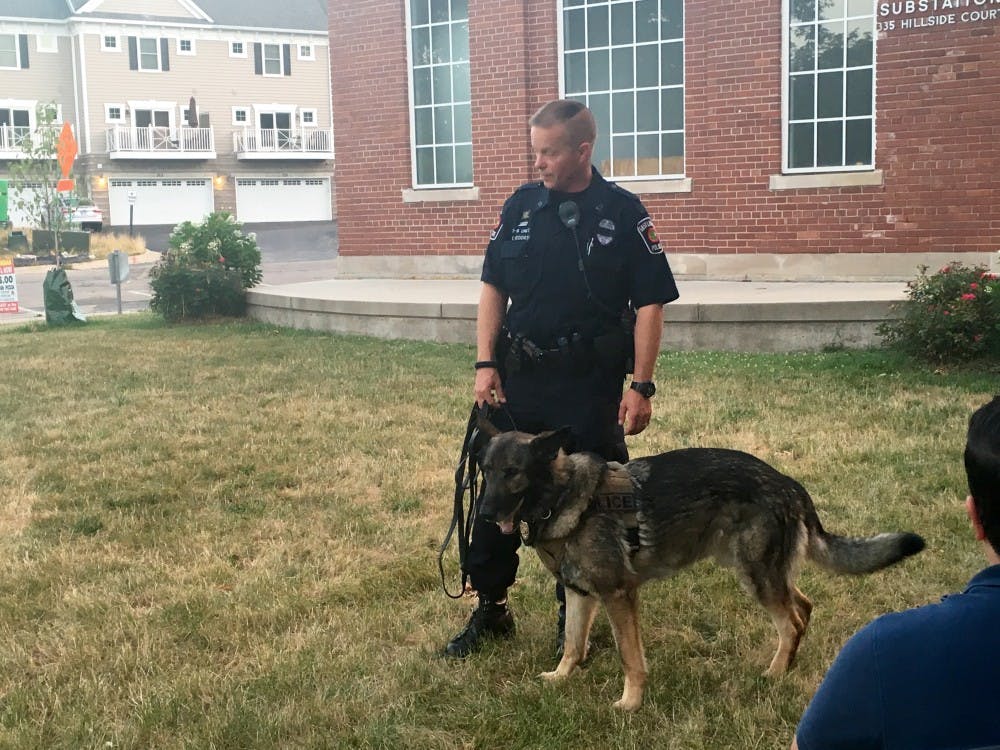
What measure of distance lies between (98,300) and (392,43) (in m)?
10.3

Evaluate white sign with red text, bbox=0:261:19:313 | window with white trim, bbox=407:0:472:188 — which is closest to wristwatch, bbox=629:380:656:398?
window with white trim, bbox=407:0:472:188

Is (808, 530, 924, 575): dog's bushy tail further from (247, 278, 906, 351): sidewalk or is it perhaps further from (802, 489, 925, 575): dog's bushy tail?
(247, 278, 906, 351): sidewalk

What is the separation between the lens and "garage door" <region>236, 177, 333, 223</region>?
5028cm

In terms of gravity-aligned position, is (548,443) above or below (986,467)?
below

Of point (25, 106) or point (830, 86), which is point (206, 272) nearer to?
point (830, 86)

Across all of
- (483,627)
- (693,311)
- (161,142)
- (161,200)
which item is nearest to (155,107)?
(161,142)

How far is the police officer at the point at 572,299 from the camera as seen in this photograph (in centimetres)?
386

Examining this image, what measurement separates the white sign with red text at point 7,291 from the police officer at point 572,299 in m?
15.0

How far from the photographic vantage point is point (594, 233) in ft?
12.7

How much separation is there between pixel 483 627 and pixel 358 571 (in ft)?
3.28

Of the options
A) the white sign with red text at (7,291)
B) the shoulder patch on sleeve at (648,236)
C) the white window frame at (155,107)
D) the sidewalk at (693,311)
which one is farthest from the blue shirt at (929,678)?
the white window frame at (155,107)

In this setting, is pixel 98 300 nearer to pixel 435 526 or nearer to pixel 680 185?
pixel 680 185

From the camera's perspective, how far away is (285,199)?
167ft

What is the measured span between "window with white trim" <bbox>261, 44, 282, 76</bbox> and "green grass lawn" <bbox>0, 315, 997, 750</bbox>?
43.8 metres
